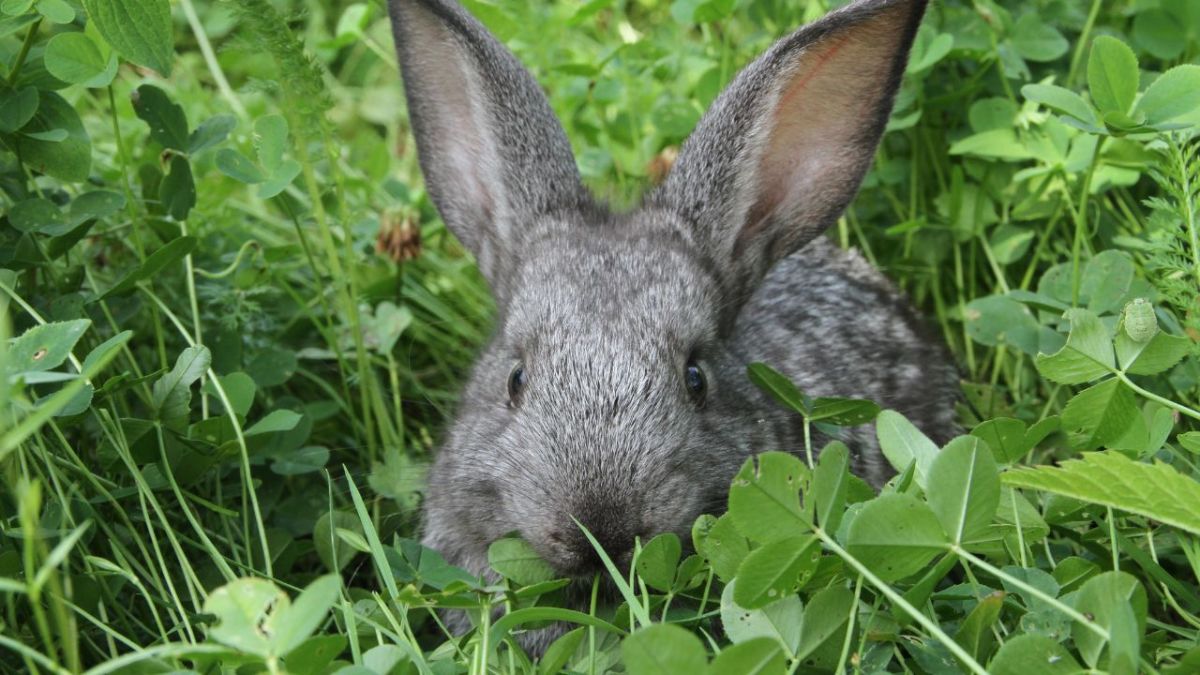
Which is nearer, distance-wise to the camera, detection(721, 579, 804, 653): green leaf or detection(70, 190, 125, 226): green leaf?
detection(721, 579, 804, 653): green leaf

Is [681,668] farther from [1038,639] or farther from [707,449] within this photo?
[707,449]

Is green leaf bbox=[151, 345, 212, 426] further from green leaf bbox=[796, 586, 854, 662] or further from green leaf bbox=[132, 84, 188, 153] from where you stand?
green leaf bbox=[796, 586, 854, 662]

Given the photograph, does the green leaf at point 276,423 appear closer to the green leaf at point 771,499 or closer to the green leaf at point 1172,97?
the green leaf at point 771,499

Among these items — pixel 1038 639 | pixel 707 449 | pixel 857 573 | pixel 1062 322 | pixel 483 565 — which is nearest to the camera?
pixel 1038 639

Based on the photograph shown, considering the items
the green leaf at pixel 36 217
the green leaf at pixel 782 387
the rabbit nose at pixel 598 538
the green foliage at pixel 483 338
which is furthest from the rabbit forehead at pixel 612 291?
the green leaf at pixel 36 217

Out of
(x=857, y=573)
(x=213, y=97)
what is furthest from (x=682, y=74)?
(x=857, y=573)

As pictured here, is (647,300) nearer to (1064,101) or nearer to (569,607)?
(569,607)

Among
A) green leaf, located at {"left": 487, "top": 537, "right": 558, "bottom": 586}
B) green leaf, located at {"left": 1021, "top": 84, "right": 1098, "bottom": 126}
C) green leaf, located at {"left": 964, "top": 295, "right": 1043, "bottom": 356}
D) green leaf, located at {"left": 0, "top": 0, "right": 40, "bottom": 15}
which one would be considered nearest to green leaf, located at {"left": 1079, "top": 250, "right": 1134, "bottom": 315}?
green leaf, located at {"left": 964, "top": 295, "right": 1043, "bottom": 356}
